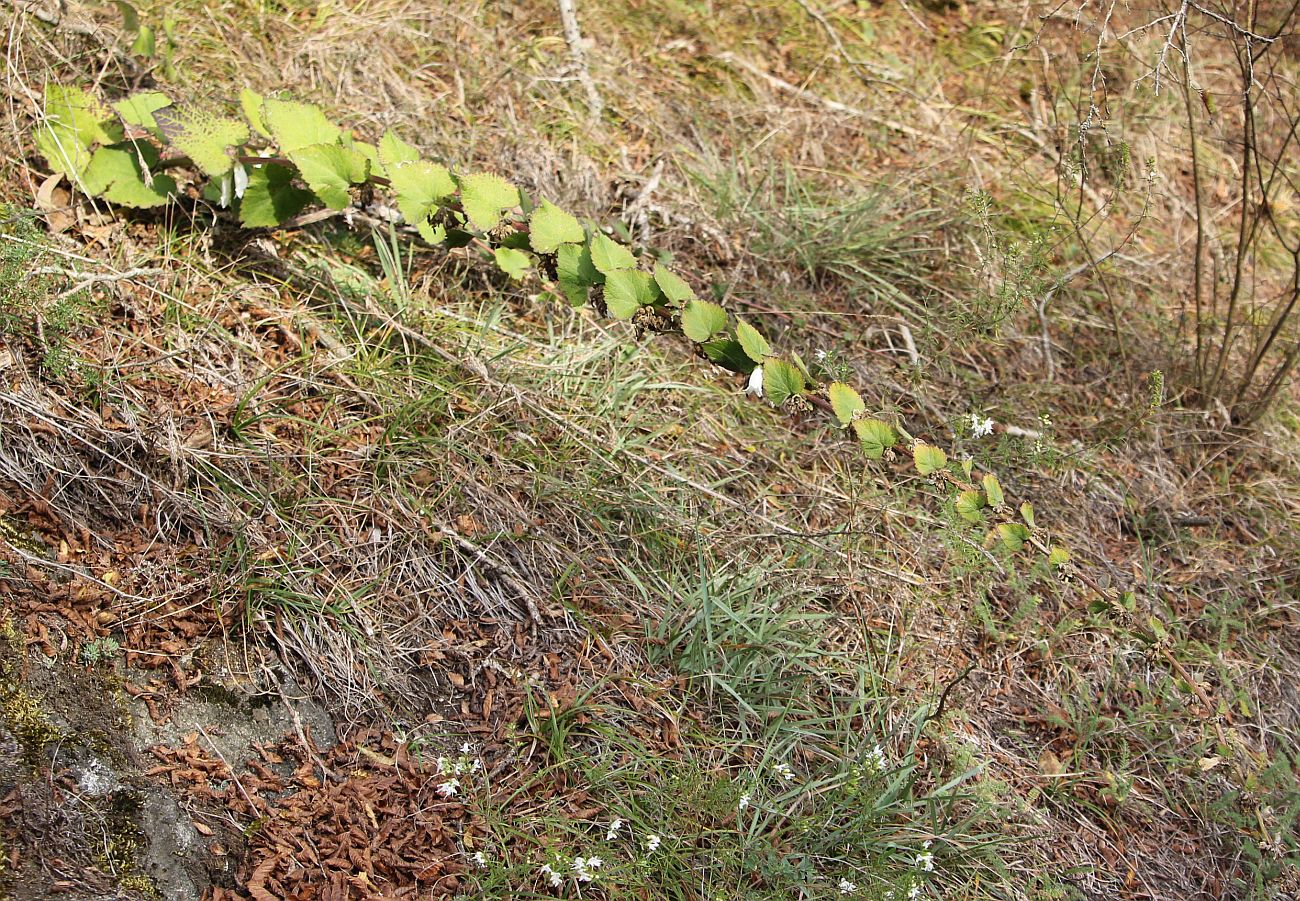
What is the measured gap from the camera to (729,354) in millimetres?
2564

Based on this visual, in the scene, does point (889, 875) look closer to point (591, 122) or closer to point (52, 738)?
point (52, 738)

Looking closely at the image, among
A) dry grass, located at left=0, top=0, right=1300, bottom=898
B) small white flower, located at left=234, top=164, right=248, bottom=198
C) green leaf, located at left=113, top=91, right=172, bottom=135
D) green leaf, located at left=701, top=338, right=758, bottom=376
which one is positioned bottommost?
dry grass, located at left=0, top=0, right=1300, bottom=898

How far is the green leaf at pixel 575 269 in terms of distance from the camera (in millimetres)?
2580

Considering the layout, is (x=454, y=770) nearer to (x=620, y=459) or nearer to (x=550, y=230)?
(x=620, y=459)

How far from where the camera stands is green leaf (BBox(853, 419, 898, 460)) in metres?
2.43

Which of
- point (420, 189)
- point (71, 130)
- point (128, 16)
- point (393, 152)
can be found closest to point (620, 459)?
point (420, 189)

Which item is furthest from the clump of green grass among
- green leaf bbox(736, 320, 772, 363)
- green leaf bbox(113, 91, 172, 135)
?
green leaf bbox(113, 91, 172, 135)

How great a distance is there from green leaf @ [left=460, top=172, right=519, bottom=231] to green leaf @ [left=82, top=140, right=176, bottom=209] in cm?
77

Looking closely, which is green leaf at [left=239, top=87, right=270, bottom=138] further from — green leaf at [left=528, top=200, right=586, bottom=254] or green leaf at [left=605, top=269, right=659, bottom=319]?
green leaf at [left=605, top=269, right=659, bottom=319]

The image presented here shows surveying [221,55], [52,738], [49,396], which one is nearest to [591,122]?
[221,55]

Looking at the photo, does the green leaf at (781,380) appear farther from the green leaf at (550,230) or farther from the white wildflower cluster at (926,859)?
the white wildflower cluster at (926,859)

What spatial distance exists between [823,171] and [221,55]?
1.99 m

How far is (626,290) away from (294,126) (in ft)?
3.16

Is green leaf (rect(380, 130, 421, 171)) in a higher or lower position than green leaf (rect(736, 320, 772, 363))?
higher
